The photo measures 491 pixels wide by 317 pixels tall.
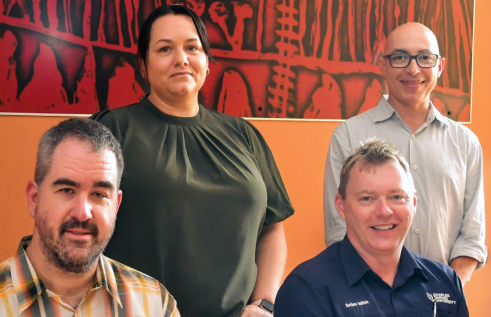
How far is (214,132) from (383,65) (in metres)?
0.83

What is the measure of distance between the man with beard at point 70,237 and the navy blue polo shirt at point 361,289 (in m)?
0.41

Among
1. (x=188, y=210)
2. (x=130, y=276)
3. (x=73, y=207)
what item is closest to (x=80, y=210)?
(x=73, y=207)

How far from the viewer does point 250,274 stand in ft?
5.62

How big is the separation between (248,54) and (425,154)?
3.68 feet

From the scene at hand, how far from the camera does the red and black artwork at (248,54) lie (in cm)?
234

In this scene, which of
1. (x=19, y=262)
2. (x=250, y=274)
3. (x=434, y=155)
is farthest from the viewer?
(x=434, y=155)

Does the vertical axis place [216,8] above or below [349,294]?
above

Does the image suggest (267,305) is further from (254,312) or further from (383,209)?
(383,209)

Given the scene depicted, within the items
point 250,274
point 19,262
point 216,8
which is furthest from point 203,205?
point 216,8

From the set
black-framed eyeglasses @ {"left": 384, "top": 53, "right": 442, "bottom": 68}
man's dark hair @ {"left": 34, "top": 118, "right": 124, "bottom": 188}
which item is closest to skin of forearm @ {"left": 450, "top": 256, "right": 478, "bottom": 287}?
black-framed eyeglasses @ {"left": 384, "top": 53, "right": 442, "bottom": 68}

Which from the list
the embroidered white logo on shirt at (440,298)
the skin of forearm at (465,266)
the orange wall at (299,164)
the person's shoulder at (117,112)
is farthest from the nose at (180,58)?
the skin of forearm at (465,266)

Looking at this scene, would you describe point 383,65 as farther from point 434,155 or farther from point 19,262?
point 19,262

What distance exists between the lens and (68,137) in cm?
135

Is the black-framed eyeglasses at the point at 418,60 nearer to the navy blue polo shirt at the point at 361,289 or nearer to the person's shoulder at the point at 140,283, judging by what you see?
the navy blue polo shirt at the point at 361,289
